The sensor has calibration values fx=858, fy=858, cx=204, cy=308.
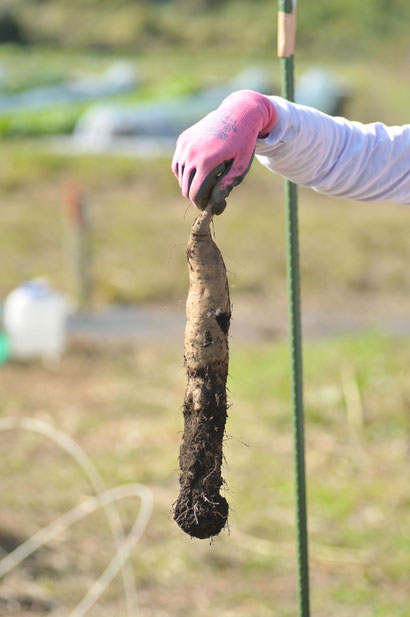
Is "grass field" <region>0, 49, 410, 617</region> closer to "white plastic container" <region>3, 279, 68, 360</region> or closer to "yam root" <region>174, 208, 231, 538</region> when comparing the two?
"white plastic container" <region>3, 279, 68, 360</region>

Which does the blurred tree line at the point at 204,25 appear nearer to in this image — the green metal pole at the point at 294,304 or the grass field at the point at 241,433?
the grass field at the point at 241,433

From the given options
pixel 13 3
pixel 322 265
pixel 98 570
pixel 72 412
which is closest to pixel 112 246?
pixel 322 265

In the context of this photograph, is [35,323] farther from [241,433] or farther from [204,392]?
[204,392]

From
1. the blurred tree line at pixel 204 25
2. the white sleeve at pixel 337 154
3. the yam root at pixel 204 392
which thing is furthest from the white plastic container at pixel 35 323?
the blurred tree line at pixel 204 25

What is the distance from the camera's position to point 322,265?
7949 mm

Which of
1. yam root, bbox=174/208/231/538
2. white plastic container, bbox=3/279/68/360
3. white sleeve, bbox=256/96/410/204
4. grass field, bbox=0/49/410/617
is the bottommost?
grass field, bbox=0/49/410/617

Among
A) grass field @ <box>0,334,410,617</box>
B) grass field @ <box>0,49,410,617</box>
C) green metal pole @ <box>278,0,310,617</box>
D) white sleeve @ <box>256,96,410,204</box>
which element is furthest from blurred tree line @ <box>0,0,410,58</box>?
white sleeve @ <box>256,96,410,204</box>

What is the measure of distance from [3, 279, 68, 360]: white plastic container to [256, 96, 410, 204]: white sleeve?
3.97 metres

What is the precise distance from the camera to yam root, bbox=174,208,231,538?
1630 millimetres

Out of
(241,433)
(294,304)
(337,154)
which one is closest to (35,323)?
(241,433)

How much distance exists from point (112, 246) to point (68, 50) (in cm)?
1513

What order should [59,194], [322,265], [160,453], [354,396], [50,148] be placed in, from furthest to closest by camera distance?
[50,148]
[59,194]
[322,265]
[354,396]
[160,453]

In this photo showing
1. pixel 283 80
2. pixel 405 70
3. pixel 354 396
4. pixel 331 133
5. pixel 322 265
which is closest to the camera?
pixel 331 133

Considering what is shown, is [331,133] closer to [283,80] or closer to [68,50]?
[283,80]
